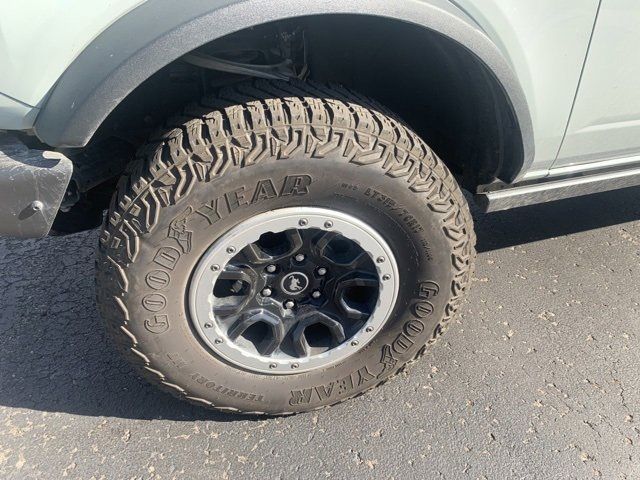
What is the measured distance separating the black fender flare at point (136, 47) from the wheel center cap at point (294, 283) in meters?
0.74

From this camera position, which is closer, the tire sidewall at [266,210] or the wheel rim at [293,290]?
the tire sidewall at [266,210]

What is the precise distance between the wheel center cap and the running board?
2.38 ft

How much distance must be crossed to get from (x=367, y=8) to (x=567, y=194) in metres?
1.14

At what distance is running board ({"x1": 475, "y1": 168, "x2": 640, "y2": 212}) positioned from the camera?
2.13m

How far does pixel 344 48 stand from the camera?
1.98 meters

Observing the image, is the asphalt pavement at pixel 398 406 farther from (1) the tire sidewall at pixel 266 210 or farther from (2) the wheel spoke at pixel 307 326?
(2) the wheel spoke at pixel 307 326

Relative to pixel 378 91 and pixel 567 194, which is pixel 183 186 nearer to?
pixel 378 91

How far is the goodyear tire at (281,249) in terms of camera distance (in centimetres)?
162

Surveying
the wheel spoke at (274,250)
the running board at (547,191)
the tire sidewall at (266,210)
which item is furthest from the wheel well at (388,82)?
the wheel spoke at (274,250)

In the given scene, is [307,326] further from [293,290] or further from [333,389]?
[333,389]

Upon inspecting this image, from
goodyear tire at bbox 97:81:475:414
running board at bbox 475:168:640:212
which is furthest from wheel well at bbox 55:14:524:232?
goodyear tire at bbox 97:81:475:414

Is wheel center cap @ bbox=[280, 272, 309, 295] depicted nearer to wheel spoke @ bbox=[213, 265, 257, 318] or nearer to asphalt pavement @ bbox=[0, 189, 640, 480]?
wheel spoke @ bbox=[213, 265, 257, 318]

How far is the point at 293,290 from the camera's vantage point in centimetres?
193

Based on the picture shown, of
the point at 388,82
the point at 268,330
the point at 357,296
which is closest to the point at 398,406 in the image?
the point at 357,296
